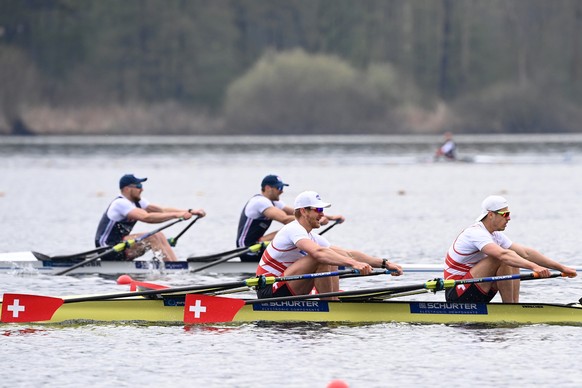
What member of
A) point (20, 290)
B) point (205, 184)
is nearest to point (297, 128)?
point (205, 184)

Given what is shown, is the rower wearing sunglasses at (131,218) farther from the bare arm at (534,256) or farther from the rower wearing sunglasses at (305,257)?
the bare arm at (534,256)

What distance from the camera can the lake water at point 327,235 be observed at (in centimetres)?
1123

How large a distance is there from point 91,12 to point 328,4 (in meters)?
15.1

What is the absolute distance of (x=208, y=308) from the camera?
43.1 ft

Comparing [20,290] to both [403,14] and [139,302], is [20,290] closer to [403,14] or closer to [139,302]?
[139,302]

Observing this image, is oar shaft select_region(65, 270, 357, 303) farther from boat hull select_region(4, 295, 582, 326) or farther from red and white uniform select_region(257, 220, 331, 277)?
red and white uniform select_region(257, 220, 331, 277)

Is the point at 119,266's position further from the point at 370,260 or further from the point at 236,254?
the point at 370,260

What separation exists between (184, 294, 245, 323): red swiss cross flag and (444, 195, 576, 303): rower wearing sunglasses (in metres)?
2.23

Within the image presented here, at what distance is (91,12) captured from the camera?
80625 mm

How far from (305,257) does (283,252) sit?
0.25 m

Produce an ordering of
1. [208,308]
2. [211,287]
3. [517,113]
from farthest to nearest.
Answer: [517,113] → [211,287] → [208,308]

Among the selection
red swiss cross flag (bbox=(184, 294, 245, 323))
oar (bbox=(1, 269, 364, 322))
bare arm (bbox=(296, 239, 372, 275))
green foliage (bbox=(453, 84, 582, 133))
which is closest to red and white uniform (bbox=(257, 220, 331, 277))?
bare arm (bbox=(296, 239, 372, 275))

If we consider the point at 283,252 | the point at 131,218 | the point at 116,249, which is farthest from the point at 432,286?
the point at 131,218

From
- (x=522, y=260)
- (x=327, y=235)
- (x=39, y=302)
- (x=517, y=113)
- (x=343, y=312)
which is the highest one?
(x=517, y=113)
